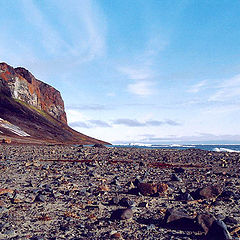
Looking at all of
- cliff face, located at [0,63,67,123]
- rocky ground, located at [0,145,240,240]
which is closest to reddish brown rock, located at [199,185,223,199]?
rocky ground, located at [0,145,240,240]

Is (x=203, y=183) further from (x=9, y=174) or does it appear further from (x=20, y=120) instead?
(x=20, y=120)

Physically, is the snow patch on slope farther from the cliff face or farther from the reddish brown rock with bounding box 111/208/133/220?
the reddish brown rock with bounding box 111/208/133/220

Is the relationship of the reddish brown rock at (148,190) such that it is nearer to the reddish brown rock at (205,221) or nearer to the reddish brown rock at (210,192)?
the reddish brown rock at (210,192)

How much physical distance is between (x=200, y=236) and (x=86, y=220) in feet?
7.71

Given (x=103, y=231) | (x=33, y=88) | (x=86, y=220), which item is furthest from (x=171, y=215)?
(x=33, y=88)

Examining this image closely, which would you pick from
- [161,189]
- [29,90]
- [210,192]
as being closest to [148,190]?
[161,189]

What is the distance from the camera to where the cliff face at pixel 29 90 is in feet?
268

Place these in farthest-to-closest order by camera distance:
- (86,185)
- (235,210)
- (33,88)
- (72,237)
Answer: (33,88), (86,185), (235,210), (72,237)

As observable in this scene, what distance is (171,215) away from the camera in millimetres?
5113

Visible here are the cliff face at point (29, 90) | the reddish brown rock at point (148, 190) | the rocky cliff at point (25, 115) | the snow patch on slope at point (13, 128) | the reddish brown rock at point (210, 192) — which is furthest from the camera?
the cliff face at point (29, 90)

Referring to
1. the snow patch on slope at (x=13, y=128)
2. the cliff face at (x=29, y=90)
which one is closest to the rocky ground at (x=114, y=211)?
the snow patch on slope at (x=13, y=128)

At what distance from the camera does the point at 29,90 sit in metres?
91.1

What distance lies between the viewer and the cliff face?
8156 cm

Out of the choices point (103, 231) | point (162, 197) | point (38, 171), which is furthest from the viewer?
point (38, 171)
